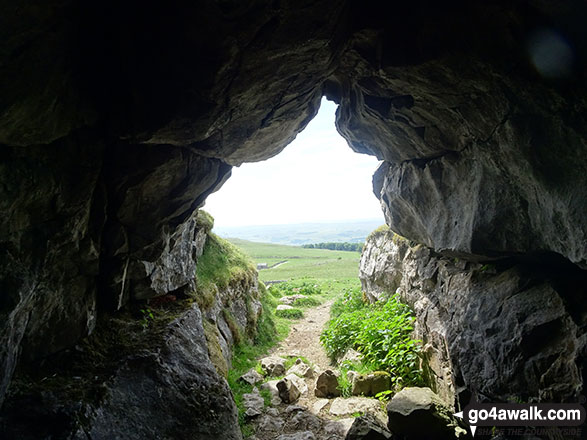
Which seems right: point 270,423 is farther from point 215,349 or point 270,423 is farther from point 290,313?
point 290,313

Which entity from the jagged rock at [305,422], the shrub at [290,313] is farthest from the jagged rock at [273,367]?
the shrub at [290,313]

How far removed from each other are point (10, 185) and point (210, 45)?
371 cm

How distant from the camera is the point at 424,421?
7.69 m

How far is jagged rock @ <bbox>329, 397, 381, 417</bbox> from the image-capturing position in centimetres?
952

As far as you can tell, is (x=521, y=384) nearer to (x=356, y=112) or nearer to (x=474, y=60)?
(x=474, y=60)

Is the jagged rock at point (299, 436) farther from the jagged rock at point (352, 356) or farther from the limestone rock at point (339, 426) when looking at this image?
the jagged rock at point (352, 356)

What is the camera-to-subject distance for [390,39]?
646cm

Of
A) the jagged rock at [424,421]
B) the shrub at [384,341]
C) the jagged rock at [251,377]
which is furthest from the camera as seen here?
the jagged rock at [251,377]

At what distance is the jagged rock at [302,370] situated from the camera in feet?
41.1

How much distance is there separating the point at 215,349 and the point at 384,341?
6.38 meters

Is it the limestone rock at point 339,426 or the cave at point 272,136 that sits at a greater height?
the cave at point 272,136

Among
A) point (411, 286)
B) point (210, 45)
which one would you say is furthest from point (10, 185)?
point (411, 286)

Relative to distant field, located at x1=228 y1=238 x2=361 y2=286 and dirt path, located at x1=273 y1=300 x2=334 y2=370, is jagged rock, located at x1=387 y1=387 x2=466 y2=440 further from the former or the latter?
distant field, located at x1=228 y1=238 x2=361 y2=286

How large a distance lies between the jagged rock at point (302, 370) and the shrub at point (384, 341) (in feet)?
6.72
